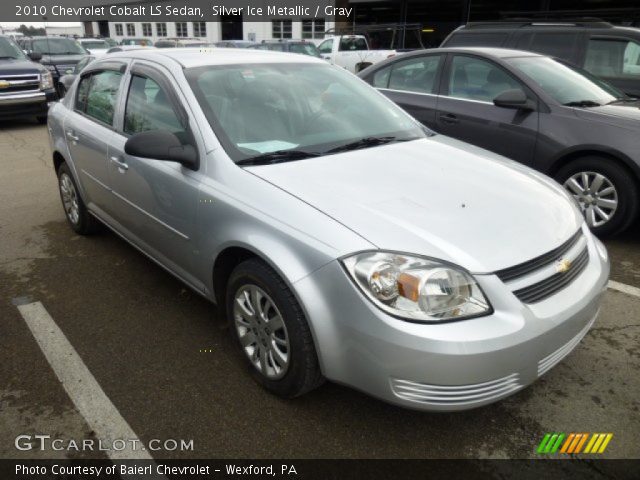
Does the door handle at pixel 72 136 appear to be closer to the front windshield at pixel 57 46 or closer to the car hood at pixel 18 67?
→ the car hood at pixel 18 67

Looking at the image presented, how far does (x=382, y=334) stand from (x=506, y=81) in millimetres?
3827

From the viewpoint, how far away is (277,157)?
8.81 feet

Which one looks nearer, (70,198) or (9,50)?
(70,198)

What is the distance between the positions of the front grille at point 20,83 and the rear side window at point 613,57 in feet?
33.3

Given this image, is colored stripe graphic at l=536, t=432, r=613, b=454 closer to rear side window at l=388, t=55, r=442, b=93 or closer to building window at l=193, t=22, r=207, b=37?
rear side window at l=388, t=55, r=442, b=93

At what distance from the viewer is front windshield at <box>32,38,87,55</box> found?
48.0ft

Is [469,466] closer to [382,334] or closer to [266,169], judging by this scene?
[382,334]

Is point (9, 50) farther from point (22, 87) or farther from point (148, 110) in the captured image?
point (148, 110)

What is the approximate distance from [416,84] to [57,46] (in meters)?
13.1

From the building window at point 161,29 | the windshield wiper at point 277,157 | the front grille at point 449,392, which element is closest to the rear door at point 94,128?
the windshield wiper at point 277,157

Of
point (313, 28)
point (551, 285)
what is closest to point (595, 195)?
point (551, 285)

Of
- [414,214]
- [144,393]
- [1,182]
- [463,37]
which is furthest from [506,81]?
[1,182]

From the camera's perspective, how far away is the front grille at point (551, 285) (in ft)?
6.88

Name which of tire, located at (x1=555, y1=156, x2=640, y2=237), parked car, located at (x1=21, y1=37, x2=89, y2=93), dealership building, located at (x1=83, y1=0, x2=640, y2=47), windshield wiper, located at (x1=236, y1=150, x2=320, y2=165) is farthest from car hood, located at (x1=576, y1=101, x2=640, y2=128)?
parked car, located at (x1=21, y1=37, x2=89, y2=93)
